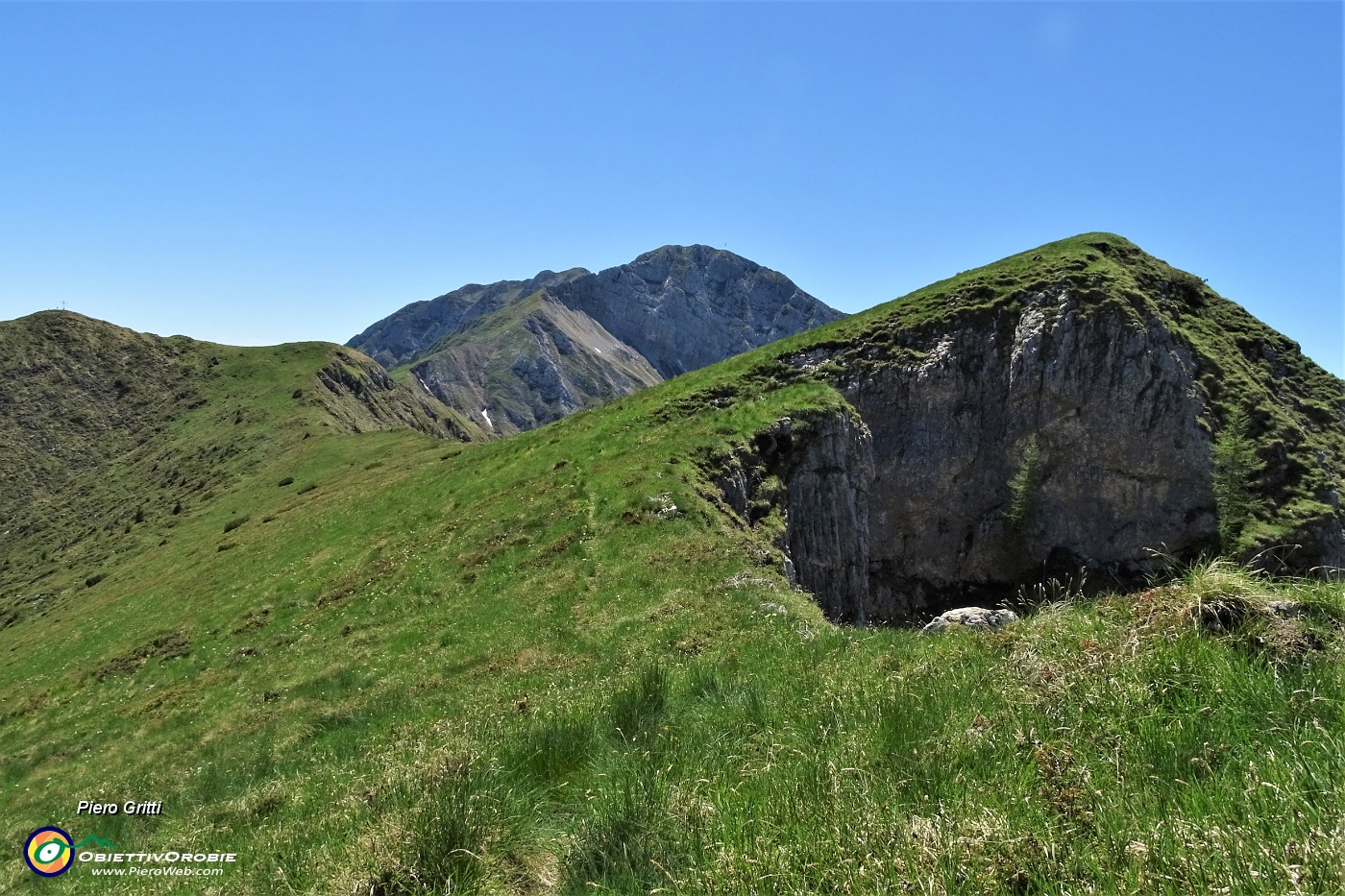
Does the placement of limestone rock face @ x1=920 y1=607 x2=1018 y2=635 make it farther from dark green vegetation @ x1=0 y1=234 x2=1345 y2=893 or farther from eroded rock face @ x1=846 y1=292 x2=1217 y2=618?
eroded rock face @ x1=846 y1=292 x2=1217 y2=618

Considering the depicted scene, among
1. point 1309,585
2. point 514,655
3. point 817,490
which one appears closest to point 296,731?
point 514,655

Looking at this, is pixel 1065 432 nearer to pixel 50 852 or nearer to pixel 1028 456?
pixel 1028 456

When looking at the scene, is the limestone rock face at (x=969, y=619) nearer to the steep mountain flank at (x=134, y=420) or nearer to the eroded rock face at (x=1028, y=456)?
the eroded rock face at (x=1028, y=456)

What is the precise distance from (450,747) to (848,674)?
5588mm

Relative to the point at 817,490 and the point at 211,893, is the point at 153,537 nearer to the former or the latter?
the point at 817,490

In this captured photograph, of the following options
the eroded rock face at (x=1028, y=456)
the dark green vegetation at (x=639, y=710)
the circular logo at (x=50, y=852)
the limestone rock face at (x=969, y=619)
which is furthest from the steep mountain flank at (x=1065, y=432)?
the circular logo at (x=50, y=852)

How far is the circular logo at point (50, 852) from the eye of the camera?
1058 cm

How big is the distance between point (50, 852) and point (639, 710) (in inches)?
424

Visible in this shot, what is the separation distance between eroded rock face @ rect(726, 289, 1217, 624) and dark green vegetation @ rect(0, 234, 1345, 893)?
7.71 m

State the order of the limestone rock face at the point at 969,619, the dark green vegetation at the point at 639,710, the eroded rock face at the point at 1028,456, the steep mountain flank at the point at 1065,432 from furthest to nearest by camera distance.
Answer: the eroded rock face at the point at 1028,456 → the steep mountain flank at the point at 1065,432 → the limestone rock face at the point at 969,619 → the dark green vegetation at the point at 639,710

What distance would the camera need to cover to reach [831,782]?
6.02 meters

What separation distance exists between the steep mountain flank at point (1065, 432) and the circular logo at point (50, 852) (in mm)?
45191

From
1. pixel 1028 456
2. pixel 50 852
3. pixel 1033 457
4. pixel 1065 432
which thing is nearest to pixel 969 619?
pixel 50 852

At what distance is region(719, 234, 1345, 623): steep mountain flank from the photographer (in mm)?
52531
